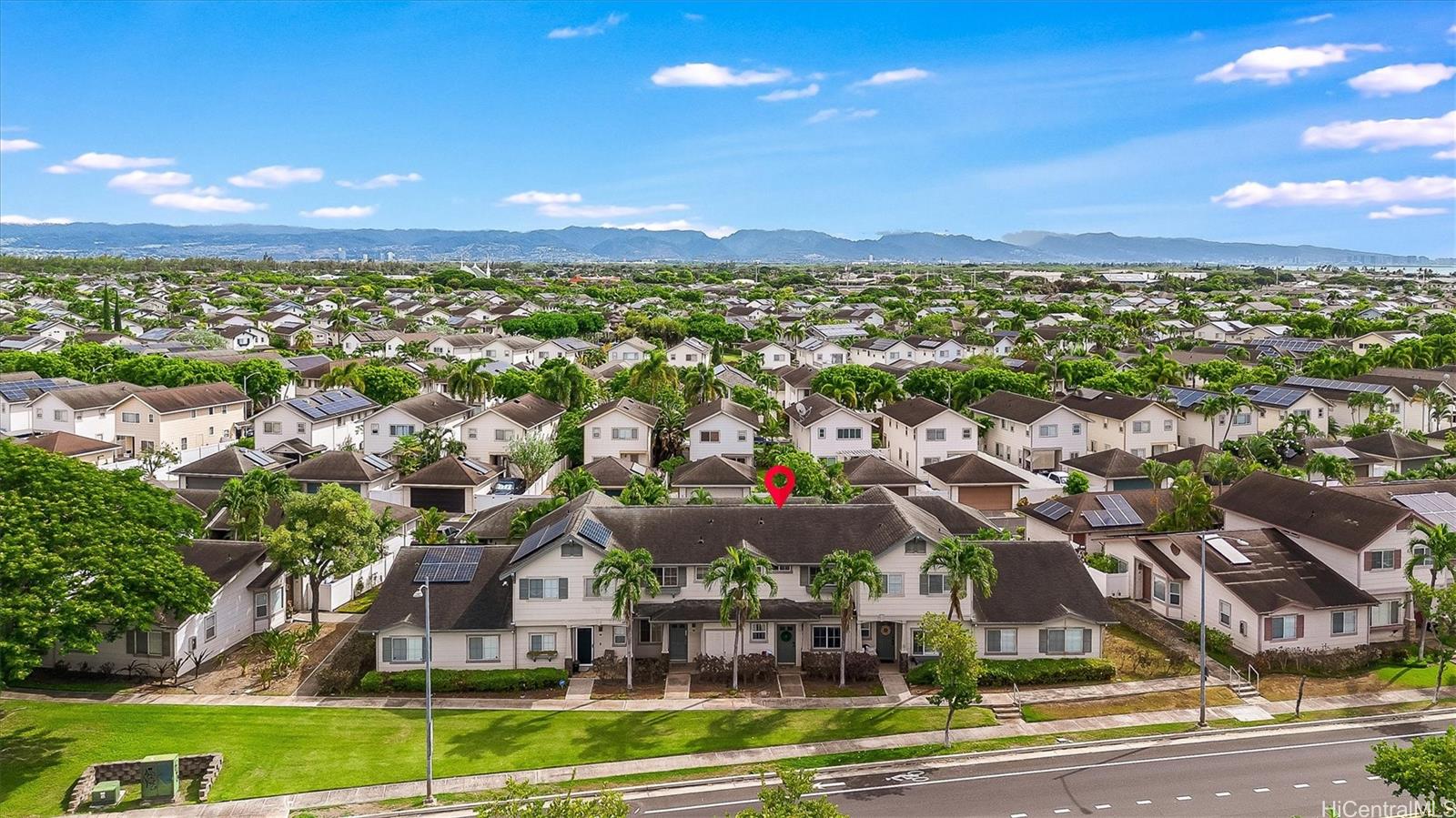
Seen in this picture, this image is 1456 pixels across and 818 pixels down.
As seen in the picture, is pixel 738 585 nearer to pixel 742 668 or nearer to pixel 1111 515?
pixel 742 668

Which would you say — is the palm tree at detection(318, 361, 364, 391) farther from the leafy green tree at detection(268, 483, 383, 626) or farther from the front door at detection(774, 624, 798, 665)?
the front door at detection(774, 624, 798, 665)

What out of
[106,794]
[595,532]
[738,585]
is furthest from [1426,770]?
[106,794]

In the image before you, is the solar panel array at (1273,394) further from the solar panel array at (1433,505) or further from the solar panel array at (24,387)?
the solar panel array at (24,387)

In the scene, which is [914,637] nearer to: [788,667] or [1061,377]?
[788,667]

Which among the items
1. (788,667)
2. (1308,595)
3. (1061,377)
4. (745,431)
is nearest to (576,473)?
(745,431)

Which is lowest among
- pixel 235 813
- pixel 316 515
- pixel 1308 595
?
pixel 235 813

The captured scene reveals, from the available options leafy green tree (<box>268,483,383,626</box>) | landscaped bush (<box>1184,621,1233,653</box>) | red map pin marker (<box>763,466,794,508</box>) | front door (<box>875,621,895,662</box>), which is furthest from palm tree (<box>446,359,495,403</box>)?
landscaped bush (<box>1184,621,1233,653</box>)
